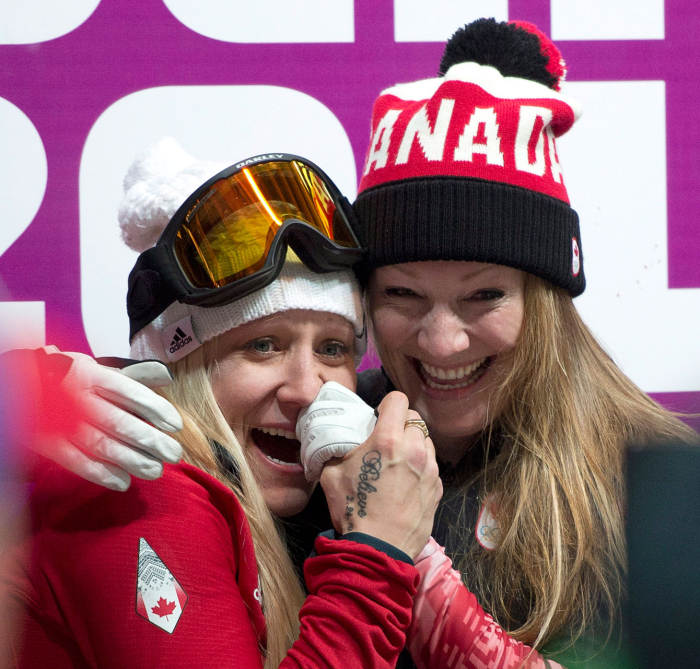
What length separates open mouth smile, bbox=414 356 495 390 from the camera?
1456mm

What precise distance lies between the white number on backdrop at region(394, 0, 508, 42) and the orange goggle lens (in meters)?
0.75

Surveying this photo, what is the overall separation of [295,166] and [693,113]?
1188 mm

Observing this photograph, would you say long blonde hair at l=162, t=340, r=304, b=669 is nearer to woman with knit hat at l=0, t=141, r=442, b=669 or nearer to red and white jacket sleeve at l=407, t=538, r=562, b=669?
woman with knit hat at l=0, t=141, r=442, b=669

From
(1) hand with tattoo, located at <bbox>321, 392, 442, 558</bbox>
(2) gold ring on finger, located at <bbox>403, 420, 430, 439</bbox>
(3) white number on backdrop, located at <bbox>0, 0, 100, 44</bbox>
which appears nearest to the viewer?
(1) hand with tattoo, located at <bbox>321, 392, 442, 558</bbox>

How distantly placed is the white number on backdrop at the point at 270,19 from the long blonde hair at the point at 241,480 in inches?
36.7

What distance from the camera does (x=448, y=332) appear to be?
1.37 m

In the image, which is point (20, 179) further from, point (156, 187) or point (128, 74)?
point (156, 187)

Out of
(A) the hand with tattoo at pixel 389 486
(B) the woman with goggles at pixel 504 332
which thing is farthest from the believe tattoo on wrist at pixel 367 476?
(B) the woman with goggles at pixel 504 332

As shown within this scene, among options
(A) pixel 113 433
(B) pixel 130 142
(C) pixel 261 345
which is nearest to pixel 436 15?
(B) pixel 130 142

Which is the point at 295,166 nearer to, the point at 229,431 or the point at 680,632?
the point at 229,431

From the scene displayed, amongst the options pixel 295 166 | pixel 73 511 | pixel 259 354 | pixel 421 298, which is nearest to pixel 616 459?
pixel 421 298

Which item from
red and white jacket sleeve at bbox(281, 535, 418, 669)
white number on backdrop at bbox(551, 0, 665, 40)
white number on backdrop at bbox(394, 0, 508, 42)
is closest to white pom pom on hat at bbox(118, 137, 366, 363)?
red and white jacket sleeve at bbox(281, 535, 418, 669)

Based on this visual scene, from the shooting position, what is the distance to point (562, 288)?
4.76 feet

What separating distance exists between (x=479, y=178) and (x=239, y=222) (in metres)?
0.43
